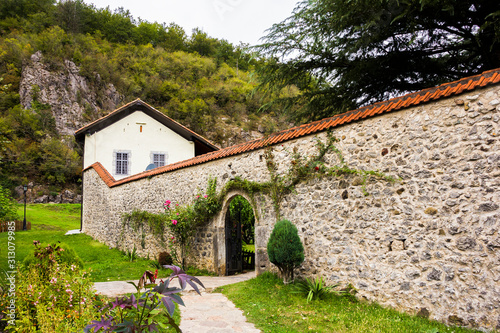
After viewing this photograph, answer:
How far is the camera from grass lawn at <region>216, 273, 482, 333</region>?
4219 millimetres

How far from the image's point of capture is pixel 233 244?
9.40 meters

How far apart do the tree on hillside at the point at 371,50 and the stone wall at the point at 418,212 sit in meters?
4.20

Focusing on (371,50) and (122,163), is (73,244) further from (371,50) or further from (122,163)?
(371,50)

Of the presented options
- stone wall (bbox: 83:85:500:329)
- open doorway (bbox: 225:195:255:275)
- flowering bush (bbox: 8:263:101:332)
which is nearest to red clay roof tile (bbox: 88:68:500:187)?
stone wall (bbox: 83:85:500:329)

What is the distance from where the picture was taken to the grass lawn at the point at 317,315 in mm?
4219

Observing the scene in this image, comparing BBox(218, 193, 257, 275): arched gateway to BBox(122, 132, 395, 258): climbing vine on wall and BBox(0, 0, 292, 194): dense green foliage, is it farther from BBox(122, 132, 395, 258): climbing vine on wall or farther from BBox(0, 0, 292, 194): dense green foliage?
BBox(0, 0, 292, 194): dense green foliage

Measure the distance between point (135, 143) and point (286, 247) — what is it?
15846 millimetres

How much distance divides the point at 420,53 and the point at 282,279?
25.0ft

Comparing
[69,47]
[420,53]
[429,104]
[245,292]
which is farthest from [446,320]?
[69,47]

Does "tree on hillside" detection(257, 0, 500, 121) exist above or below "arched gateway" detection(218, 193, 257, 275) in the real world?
above

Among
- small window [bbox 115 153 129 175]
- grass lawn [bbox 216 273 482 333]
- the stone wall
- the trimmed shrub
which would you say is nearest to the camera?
the stone wall

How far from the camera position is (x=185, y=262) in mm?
9781

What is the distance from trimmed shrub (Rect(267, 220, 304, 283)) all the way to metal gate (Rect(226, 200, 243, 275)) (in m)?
2.97

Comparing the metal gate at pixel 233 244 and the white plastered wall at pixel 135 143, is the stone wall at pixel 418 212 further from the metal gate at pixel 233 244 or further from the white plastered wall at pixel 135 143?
the white plastered wall at pixel 135 143
